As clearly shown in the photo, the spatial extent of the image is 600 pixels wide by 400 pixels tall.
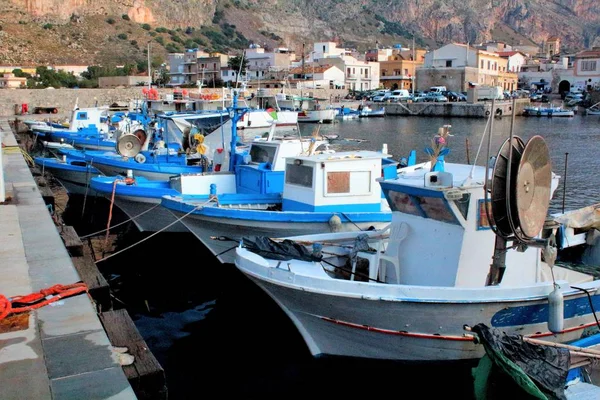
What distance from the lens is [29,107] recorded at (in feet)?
173

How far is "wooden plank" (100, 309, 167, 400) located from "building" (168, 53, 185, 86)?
77.6 meters

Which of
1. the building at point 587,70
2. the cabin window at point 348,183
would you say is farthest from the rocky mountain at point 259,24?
the cabin window at point 348,183

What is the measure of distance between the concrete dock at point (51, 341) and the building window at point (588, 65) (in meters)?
93.0

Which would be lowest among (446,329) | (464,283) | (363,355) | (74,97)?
(363,355)

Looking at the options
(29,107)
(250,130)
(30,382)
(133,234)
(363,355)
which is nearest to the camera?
(30,382)

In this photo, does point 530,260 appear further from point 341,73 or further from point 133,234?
point 341,73

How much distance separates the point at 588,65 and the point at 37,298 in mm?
95040

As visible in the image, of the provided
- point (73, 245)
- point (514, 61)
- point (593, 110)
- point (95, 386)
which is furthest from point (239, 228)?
point (514, 61)

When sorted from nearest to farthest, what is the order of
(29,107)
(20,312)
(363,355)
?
(20,312) < (363,355) < (29,107)

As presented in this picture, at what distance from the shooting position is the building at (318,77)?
252ft

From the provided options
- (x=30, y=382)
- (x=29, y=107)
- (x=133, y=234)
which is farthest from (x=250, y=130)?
(x=29, y=107)

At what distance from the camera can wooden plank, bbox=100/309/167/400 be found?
5121 millimetres

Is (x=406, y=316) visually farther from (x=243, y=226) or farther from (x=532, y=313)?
(x=243, y=226)

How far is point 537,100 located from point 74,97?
57.1 meters
